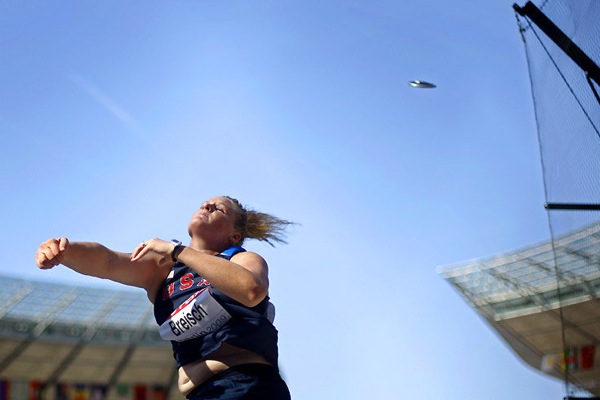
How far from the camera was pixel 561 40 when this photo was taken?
521 cm

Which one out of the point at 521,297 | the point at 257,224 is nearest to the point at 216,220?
the point at 257,224

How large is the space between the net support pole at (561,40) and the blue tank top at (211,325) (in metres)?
3.21

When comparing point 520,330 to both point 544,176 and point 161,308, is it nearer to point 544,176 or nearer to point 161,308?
point 544,176

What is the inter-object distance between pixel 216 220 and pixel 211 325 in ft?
1.61

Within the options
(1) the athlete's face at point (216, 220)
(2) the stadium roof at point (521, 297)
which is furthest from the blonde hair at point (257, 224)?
(2) the stadium roof at point (521, 297)

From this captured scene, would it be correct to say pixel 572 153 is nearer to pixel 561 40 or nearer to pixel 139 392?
pixel 561 40

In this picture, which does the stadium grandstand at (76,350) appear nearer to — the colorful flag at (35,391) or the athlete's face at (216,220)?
the colorful flag at (35,391)

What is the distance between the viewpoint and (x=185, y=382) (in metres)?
2.57

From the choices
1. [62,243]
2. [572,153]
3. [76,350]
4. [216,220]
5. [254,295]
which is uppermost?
[572,153]

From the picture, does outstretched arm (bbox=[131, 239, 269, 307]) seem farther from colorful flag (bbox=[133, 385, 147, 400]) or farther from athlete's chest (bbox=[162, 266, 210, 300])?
colorful flag (bbox=[133, 385, 147, 400])

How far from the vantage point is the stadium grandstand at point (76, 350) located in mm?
26250

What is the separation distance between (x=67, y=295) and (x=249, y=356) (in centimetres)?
2900

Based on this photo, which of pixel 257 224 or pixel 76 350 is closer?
pixel 257 224

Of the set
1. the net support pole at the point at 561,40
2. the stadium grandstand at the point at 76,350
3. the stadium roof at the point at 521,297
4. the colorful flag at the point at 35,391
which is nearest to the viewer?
A: the net support pole at the point at 561,40
